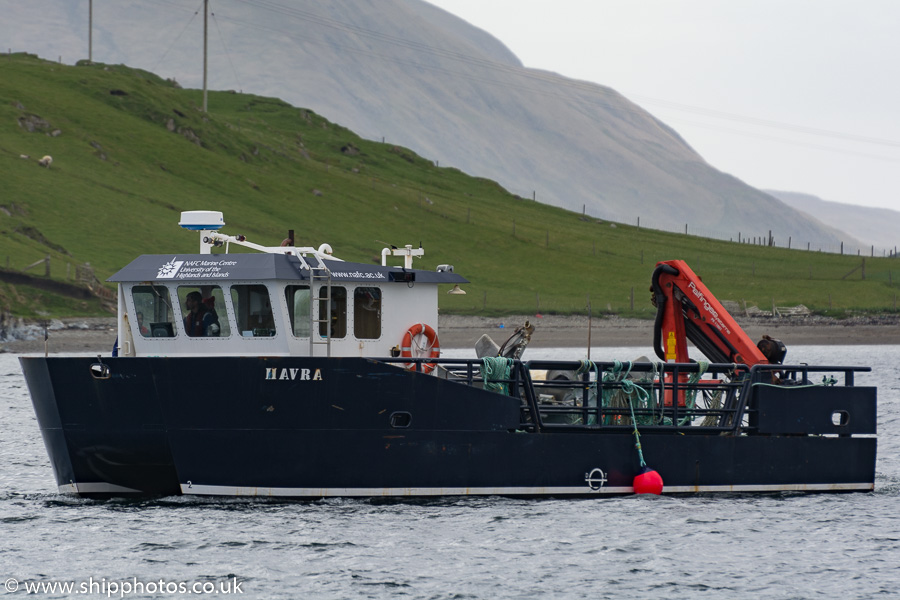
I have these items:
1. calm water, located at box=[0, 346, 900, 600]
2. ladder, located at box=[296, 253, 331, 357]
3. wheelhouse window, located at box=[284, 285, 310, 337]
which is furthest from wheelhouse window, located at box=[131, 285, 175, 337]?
calm water, located at box=[0, 346, 900, 600]

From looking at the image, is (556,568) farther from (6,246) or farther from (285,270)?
(6,246)

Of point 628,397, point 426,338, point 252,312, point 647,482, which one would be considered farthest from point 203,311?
point 647,482

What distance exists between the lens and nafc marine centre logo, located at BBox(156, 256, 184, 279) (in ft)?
65.3

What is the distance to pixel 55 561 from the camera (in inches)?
675

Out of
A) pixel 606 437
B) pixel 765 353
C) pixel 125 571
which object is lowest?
pixel 125 571

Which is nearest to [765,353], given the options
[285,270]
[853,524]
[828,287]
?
[853,524]

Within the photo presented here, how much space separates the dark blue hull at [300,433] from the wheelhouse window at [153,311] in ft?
4.60

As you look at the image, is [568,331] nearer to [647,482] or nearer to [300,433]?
[647,482]

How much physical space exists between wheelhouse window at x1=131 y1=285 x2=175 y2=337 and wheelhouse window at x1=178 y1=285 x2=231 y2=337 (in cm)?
28

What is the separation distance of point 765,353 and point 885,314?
80.9m

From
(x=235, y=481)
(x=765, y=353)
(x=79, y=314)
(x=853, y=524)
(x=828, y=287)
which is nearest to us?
(x=235, y=481)

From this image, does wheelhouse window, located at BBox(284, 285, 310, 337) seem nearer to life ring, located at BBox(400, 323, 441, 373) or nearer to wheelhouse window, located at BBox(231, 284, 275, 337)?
wheelhouse window, located at BBox(231, 284, 275, 337)

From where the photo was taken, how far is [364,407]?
1905 centimetres

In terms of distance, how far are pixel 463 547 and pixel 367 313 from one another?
5.02m
